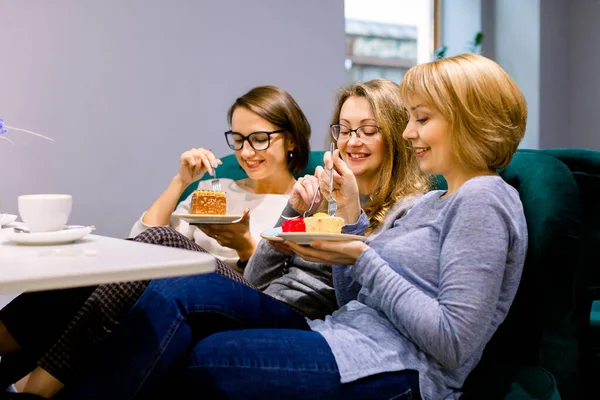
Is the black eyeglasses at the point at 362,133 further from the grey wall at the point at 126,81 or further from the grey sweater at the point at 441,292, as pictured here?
the grey wall at the point at 126,81

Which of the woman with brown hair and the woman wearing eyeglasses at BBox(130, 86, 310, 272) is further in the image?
the woman wearing eyeglasses at BBox(130, 86, 310, 272)

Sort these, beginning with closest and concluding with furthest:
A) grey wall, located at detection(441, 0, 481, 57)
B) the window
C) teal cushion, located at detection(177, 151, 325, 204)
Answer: teal cushion, located at detection(177, 151, 325, 204) → grey wall, located at detection(441, 0, 481, 57) → the window

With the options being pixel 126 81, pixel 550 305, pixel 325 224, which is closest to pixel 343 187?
pixel 325 224

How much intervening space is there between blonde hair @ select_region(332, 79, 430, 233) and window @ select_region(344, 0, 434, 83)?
3.28 metres

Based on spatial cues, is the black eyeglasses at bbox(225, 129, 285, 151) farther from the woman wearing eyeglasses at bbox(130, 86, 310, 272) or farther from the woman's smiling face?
the woman's smiling face

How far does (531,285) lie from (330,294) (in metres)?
0.51

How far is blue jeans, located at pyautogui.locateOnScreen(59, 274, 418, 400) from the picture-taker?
1.12m

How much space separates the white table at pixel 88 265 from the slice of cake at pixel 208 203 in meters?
0.93

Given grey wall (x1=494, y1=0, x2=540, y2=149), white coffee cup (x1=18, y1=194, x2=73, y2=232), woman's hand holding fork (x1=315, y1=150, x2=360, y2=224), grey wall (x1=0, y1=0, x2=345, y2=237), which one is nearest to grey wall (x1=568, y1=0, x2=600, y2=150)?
grey wall (x1=494, y1=0, x2=540, y2=149)

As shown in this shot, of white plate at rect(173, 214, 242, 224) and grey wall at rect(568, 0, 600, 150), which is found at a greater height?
grey wall at rect(568, 0, 600, 150)

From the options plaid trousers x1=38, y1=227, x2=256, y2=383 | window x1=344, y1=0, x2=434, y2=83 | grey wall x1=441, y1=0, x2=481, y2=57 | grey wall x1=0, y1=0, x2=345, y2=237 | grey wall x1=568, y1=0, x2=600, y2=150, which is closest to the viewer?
plaid trousers x1=38, y1=227, x2=256, y2=383

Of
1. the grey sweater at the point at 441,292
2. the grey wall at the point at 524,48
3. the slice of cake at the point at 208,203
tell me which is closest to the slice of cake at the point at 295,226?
the grey sweater at the point at 441,292

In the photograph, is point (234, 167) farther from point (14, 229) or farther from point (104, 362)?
point (104, 362)

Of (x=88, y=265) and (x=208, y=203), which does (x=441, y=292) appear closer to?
(x=88, y=265)
